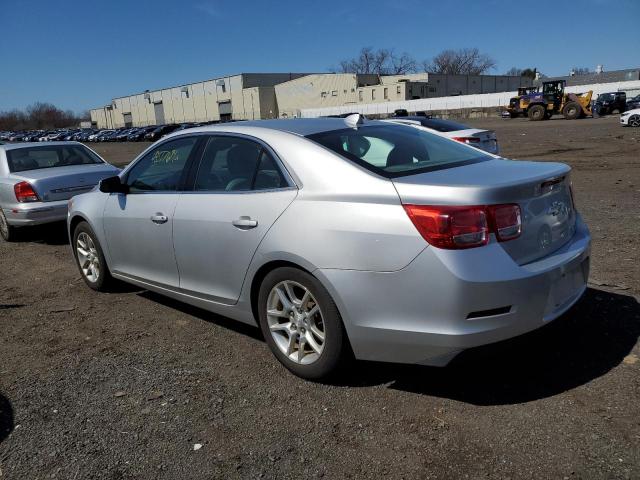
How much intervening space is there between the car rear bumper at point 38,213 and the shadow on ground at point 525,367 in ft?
19.0

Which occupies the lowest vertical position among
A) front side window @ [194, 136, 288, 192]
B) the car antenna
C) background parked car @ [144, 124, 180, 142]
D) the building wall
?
front side window @ [194, 136, 288, 192]

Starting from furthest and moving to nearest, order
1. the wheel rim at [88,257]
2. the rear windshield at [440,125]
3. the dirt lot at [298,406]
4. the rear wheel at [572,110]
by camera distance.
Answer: the rear wheel at [572,110]
the rear windshield at [440,125]
the wheel rim at [88,257]
the dirt lot at [298,406]

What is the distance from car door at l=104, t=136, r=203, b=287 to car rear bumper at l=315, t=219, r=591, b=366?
1638 mm

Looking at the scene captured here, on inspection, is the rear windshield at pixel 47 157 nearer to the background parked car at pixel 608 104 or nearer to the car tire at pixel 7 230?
the car tire at pixel 7 230

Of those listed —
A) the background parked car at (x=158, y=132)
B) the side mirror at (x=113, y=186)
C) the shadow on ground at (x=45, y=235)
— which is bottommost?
the shadow on ground at (x=45, y=235)

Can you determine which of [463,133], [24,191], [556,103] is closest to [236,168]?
[24,191]

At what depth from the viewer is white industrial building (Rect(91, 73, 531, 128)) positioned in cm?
7850

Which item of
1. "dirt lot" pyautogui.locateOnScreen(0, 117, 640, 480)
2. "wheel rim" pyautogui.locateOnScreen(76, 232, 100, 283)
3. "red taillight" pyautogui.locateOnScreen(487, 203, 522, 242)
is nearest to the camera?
"dirt lot" pyautogui.locateOnScreen(0, 117, 640, 480)

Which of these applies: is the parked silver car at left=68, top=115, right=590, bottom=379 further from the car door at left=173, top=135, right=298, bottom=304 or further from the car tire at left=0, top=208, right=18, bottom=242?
the car tire at left=0, top=208, right=18, bottom=242

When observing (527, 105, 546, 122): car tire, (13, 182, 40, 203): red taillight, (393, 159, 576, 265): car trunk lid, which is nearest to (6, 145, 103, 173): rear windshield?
(13, 182, 40, 203): red taillight

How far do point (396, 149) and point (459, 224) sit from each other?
1117mm

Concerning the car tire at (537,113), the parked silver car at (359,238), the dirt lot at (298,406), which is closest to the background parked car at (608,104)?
the car tire at (537,113)

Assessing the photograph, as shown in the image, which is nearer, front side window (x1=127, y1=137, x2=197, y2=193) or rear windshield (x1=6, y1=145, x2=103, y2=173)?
front side window (x1=127, y1=137, x2=197, y2=193)

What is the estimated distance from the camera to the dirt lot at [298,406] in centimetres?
261
